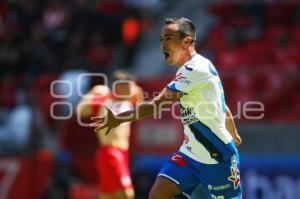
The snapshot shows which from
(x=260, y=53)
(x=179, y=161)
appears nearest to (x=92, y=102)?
(x=179, y=161)

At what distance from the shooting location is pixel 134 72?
17906mm

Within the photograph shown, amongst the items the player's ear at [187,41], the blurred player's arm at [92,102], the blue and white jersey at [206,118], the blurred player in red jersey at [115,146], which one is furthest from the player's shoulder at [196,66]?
the blurred player's arm at [92,102]

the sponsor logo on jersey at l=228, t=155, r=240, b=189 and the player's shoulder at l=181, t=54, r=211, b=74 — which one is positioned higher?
the player's shoulder at l=181, t=54, r=211, b=74

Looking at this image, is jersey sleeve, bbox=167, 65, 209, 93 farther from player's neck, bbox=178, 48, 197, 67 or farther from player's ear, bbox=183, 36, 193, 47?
player's ear, bbox=183, 36, 193, 47

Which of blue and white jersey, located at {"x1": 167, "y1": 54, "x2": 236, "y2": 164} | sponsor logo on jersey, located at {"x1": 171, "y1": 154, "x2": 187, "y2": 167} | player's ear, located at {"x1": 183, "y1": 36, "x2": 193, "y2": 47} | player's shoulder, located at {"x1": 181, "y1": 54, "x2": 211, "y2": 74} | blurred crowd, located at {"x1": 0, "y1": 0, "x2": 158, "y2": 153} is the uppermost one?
blurred crowd, located at {"x1": 0, "y1": 0, "x2": 158, "y2": 153}

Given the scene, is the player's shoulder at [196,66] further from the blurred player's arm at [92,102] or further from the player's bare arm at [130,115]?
the blurred player's arm at [92,102]

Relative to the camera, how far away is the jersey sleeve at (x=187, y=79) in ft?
24.6

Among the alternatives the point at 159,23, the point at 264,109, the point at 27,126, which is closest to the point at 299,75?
the point at 264,109

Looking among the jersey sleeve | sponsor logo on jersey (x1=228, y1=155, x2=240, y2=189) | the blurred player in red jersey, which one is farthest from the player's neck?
the blurred player in red jersey

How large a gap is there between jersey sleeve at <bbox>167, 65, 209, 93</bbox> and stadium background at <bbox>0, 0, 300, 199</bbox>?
20.1 ft

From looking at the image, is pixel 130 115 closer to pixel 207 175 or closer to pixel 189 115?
pixel 189 115

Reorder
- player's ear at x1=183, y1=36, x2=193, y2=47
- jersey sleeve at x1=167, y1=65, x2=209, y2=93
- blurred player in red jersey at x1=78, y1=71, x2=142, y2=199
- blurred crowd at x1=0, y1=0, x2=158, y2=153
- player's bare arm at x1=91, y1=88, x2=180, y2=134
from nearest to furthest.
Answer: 1. player's bare arm at x1=91, y1=88, x2=180, y2=134
2. jersey sleeve at x1=167, y1=65, x2=209, y2=93
3. player's ear at x1=183, y1=36, x2=193, y2=47
4. blurred player in red jersey at x1=78, y1=71, x2=142, y2=199
5. blurred crowd at x1=0, y1=0, x2=158, y2=153

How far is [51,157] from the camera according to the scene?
571 inches

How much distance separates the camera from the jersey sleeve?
7.50 m
